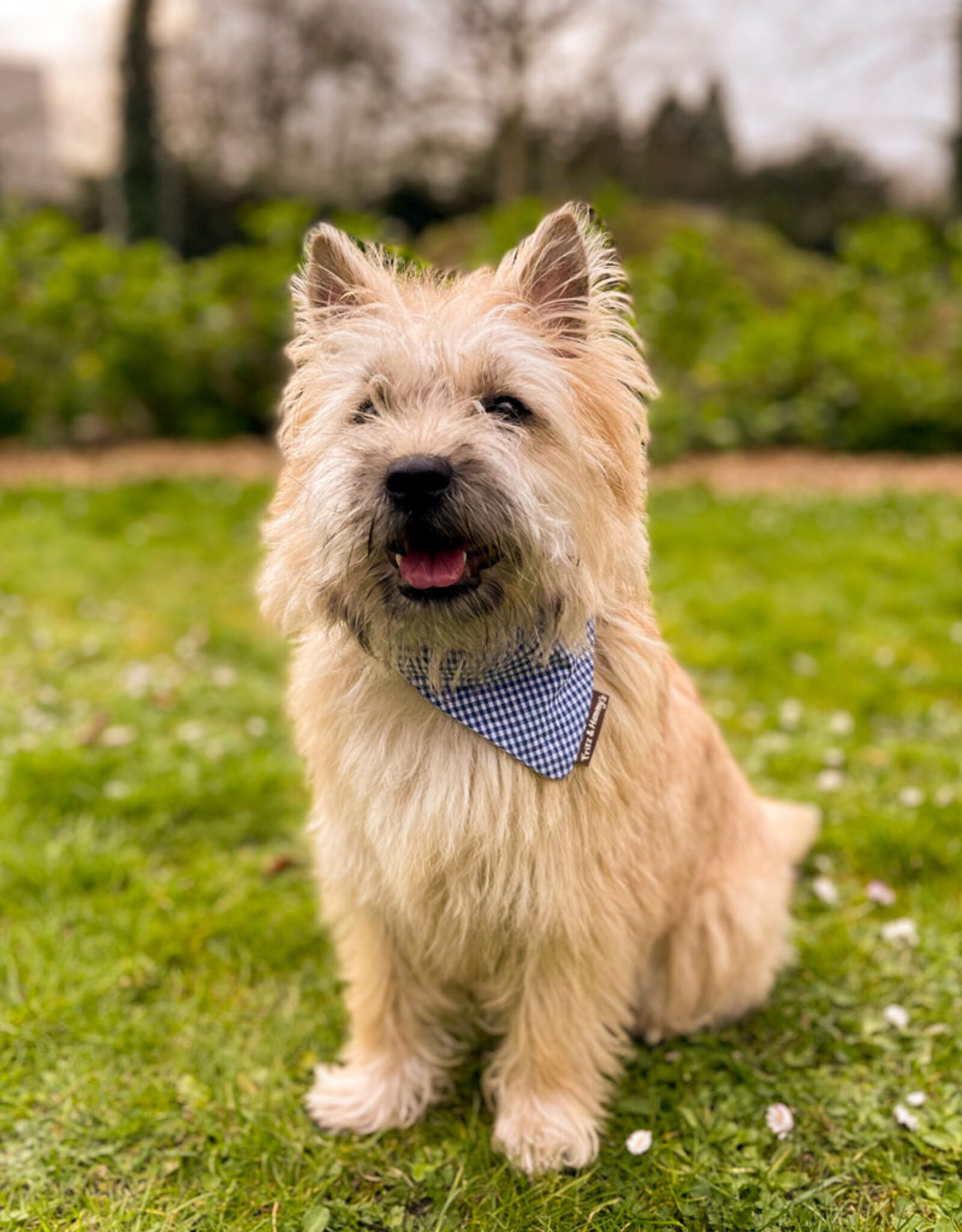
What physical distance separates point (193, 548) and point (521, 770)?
5.21 metres

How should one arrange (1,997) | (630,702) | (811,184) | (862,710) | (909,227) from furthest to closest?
(811,184)
(909,227)
(862,710)
(1,997)
(630,702)

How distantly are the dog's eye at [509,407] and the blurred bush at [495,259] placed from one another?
6974 millimetres

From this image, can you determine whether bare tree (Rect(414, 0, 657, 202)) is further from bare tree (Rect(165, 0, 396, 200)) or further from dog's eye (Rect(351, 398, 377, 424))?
dog's eye (Rect(351, 398, 377, 424))

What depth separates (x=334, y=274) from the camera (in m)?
2.24

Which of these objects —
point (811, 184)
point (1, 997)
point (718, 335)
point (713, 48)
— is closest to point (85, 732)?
point (1, 997)

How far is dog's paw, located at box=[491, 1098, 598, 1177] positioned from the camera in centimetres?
245

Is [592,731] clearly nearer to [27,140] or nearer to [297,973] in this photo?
[297,973]

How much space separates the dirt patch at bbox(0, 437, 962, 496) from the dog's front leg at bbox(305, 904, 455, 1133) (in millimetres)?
6493

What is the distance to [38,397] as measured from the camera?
9.11m

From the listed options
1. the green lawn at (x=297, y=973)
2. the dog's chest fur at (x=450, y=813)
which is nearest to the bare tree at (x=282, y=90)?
the green lawn at (x=297, y=973)

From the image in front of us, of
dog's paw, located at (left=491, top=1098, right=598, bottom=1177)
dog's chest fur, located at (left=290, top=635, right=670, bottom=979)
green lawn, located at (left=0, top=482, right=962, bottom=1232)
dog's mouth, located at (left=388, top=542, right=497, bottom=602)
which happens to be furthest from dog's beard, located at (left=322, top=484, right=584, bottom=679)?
green lawn, located at (left=0, top=482, right=962, bottom=1232)

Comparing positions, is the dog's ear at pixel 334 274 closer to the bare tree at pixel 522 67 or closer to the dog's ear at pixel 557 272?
the dog's ear at pixel 557 272

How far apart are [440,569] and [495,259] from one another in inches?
282

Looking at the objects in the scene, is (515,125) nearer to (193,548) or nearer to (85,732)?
(193,548)
